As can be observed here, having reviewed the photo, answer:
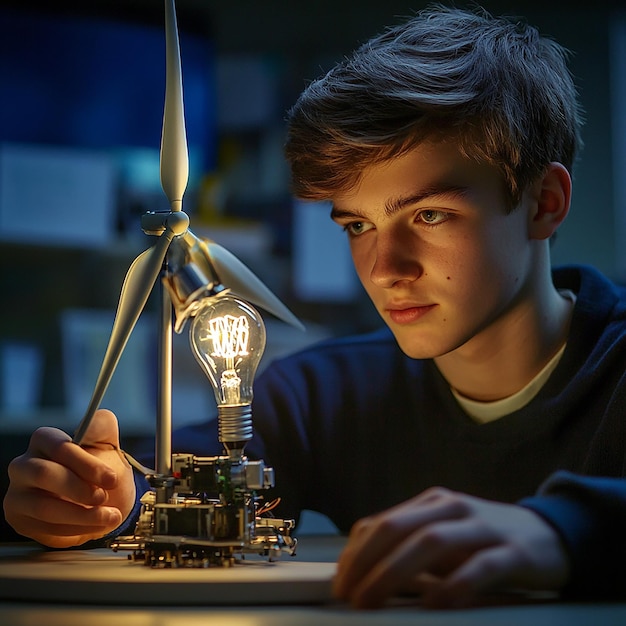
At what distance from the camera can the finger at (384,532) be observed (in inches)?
24.2

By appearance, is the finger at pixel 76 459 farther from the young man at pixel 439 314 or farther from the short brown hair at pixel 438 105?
the short brown hair at pixel 438 105

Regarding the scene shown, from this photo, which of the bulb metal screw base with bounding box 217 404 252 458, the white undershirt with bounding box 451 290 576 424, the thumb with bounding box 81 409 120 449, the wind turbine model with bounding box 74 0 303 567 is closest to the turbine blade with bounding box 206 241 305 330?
the wind turbine model with bounding box 74 0 303 567

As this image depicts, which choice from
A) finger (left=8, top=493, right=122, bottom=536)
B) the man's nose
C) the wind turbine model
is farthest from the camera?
the man's nose

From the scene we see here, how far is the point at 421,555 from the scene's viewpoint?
1.96 ft

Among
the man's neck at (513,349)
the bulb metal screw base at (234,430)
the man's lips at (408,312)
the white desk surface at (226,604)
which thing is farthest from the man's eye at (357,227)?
the white desk surface at (226,604)

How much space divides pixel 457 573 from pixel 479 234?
0.55 metres

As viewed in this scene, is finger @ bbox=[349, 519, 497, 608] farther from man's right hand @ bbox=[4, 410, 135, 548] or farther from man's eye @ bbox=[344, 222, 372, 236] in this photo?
man's eye @ bbox=[344, 222, 372, 236]

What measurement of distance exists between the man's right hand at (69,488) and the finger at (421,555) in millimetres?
363

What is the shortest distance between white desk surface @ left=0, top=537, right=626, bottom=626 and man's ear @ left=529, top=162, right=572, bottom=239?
2.03ft

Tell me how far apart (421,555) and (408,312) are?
0.52m

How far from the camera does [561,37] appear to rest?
2.68 metres

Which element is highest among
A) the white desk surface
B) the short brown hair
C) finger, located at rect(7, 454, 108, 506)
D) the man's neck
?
the short brown hair

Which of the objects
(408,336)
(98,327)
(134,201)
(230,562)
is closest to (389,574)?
(230,562)

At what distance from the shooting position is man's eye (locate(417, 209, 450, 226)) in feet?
3.45
